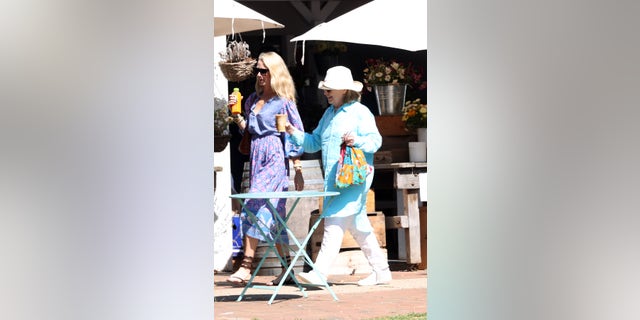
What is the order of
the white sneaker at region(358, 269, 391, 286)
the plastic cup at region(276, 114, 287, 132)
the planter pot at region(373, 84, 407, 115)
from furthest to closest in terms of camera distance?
1. the planter pot at region(373, 84, 407, 115)
2. the white sneaker at region(358, 269, 391, 286)
3. the plastic cup at region(276, 114, 287, 132)

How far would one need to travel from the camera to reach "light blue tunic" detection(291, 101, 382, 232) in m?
7.80

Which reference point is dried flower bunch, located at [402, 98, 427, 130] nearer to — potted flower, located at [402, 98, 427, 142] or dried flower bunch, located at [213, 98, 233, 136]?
potted flower, located at [402, 98, 427, 142]

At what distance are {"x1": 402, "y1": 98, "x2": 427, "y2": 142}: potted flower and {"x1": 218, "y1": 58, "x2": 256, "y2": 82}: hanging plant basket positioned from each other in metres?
1.43

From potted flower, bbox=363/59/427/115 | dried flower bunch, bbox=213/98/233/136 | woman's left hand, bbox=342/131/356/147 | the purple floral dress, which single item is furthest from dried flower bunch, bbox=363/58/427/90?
woman's left hand, bbox=342/131/356/147

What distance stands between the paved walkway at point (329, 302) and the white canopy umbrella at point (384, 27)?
195cm

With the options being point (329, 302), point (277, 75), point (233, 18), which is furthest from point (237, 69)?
point (329, 302)
